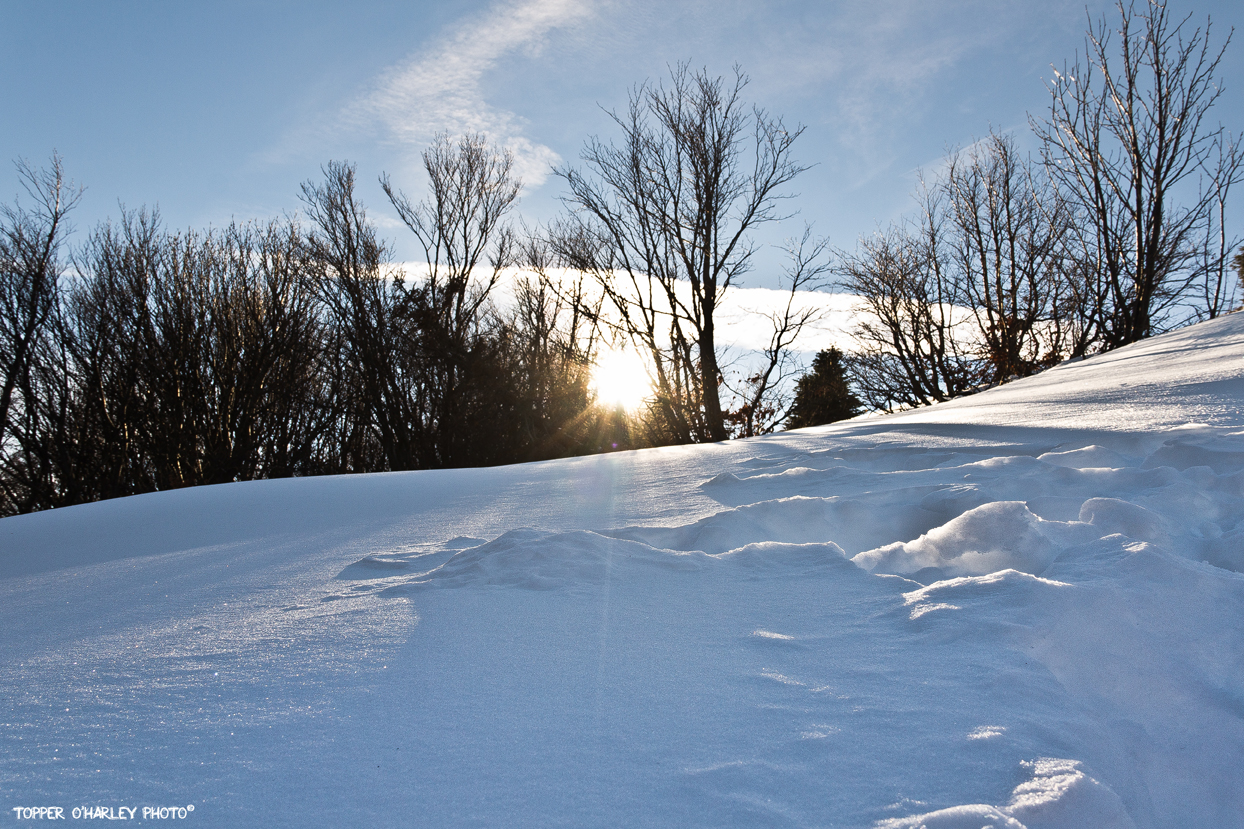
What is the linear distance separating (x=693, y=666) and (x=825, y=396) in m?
13.1

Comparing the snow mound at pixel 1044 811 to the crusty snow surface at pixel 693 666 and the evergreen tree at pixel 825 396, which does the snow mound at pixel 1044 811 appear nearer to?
the crusty snow surface at pixel 693 666

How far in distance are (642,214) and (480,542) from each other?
25.6 ft

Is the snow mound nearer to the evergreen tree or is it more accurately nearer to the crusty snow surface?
the crusty snow surface

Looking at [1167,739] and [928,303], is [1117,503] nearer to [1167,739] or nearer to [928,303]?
[1167,739]

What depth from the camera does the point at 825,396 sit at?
531 inches

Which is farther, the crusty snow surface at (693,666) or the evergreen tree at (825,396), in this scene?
the evergreen tree at (825,396)

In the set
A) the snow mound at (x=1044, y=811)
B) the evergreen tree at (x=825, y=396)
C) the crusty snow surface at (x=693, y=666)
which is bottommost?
the snow mound at (x=1044, y=811)

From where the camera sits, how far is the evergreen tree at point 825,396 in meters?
13.5

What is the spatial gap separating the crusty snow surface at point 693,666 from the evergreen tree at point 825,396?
11498 millimetres

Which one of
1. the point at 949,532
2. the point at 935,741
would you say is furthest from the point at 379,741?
the point at 949,532

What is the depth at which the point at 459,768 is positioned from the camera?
79 cm

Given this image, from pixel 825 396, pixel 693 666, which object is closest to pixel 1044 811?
pixel 693 666

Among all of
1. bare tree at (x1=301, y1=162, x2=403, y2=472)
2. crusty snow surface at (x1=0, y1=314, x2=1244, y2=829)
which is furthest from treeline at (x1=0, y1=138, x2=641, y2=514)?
crusty snow surface at (x1=0, y1=314, x2=1244, y2=829)

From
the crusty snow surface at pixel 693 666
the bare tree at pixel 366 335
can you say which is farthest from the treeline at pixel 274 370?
the crusty snow surface at pixel 693 666
